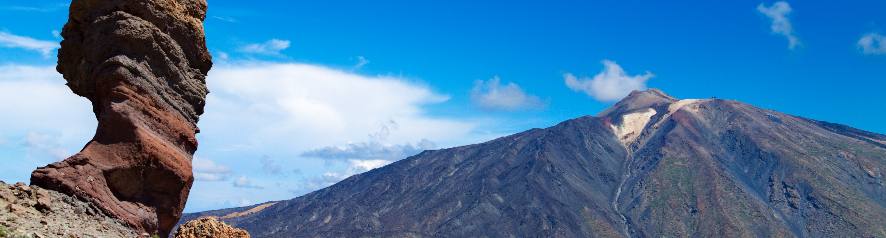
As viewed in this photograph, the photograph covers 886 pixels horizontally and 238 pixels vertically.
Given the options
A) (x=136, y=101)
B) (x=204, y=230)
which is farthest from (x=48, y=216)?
(x=136, y=101)

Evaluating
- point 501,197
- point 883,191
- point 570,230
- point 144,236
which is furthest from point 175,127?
point 883,191

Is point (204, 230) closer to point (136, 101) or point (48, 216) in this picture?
point (136, 101)

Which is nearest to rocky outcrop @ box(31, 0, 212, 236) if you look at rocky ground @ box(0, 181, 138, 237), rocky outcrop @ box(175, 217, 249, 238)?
rocky ground @ box(0, 181, 138, 237)

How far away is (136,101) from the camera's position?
16422 millimetres

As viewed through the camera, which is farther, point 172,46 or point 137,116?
point 172,46

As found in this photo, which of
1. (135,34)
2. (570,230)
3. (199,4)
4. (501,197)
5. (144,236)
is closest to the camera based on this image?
(144,236)

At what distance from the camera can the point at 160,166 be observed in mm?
16438

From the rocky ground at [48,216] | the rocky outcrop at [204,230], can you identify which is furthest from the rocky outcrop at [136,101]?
the rocky outcrop at [204,230]

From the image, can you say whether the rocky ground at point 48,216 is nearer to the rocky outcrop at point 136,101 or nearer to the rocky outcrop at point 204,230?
the rocky outcrop at point 136,101

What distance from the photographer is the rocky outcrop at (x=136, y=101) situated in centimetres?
1541

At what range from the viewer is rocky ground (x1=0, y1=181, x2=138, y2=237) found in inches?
491

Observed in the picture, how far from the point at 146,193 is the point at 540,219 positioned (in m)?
158

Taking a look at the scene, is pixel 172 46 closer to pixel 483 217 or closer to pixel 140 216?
pixel 140 216

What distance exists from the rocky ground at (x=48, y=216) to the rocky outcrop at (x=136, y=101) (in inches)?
15.2
